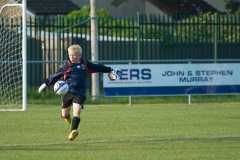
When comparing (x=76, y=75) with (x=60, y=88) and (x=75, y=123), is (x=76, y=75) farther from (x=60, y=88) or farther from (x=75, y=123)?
(x=75, y=123)

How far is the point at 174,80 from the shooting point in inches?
822

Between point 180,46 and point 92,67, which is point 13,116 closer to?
point 92,67

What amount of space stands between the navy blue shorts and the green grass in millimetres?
606

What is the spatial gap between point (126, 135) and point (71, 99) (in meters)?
1.23

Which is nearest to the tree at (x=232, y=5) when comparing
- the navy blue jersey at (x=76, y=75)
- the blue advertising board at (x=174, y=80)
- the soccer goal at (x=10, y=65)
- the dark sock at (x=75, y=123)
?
the blue advertising board at (x=174, y=80)

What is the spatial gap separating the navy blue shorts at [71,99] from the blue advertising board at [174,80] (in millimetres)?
8268

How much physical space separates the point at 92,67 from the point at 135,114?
492 cm

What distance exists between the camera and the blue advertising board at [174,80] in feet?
67.1

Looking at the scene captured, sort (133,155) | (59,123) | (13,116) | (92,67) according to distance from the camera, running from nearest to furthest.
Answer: (133,155), (92,67), (59,123), (13,116)

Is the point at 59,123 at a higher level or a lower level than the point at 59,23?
lower

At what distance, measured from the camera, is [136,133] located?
41.1ft

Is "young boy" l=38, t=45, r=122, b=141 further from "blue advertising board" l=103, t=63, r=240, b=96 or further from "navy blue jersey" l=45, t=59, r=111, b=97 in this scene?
"blue advertising board" l=103, t=63, r=240, b=96

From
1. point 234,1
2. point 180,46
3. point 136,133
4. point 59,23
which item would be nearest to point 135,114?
point 136,133

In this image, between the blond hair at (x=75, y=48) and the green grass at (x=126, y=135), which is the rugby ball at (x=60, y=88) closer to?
the blond hair at (x=75, y=48)
